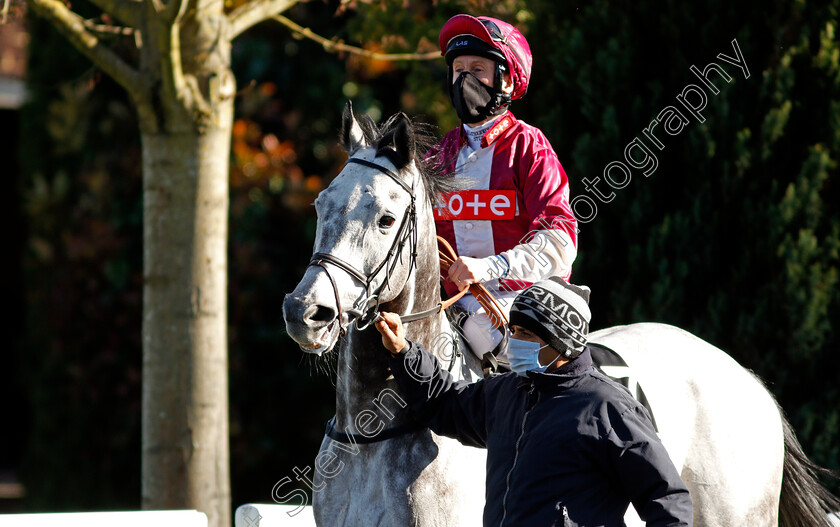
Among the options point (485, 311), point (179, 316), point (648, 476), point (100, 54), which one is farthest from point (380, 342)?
point (100, 54)

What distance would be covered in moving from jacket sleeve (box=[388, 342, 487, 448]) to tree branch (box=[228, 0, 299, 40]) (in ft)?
8.96

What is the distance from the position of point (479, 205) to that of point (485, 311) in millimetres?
396

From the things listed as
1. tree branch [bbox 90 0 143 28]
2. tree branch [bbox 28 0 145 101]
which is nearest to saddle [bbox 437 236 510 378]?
tree branch [bbox 28 0 145 101]

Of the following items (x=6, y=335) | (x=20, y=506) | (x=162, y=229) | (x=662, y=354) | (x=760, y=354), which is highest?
(x=162, y=229)

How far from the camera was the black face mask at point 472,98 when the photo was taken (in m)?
3.46

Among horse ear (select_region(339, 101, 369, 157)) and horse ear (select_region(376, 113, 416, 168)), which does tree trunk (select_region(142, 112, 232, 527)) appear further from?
horse ear (select_region(376, 113, 416, 168))

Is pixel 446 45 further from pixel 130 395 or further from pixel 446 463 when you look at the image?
pixel 130 395

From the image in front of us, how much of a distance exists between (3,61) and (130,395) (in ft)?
13.9

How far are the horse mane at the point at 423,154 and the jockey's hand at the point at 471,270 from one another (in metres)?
0.26

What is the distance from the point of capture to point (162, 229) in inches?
188

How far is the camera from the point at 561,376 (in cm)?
268

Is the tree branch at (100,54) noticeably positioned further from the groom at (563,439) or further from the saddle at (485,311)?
the groom at (563,439)

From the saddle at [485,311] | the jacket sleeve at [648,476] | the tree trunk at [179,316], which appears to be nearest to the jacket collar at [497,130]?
the saddle at [485,311]

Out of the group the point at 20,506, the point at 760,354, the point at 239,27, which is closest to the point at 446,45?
the point at 239,27
